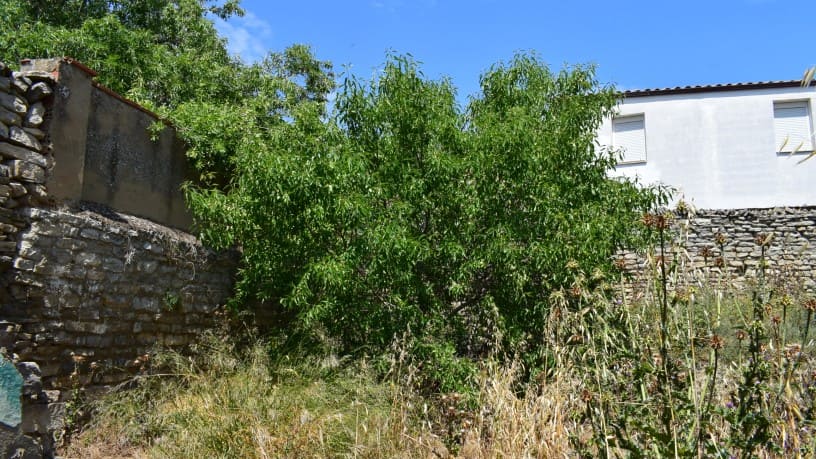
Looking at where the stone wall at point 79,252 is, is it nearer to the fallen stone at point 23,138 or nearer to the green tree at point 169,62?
the fallen stone at point 23,138

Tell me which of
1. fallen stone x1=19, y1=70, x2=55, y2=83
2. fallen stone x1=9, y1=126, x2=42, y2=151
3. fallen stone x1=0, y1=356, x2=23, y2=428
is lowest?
fallen stone x1=0, y1=356, x2=23, y2=428

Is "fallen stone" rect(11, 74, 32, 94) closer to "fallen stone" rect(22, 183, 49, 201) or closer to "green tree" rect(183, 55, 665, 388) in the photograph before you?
Answer: "fallen stone" rect(22, 183, 49, 201)

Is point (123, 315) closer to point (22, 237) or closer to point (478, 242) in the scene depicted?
point (22, 237)

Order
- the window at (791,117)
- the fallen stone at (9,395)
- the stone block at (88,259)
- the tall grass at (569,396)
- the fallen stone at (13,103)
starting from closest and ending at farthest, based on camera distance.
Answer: the tall grass at (569,396), the fallen stone at (9,395), the fallen stone at (13,103), the stone block at (88,259), the window at (791,117)

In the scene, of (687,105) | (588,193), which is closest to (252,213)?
(588,193)

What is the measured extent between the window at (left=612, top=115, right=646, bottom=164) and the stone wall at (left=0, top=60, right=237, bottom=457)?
9769 mm

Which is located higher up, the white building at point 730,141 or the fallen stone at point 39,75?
the white building at point 730,141

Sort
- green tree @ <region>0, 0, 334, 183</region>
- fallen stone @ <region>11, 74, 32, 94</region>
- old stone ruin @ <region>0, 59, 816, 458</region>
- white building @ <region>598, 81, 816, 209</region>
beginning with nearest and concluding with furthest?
old stone ruin @ <region>0, 59, 816, 458</region> < fallen stone @ <region>11, 74, 32, 94</region> < green tree @ <region>0, 0, 334, 183</region> < white building @ <region>598, 81, 816, 209</region>

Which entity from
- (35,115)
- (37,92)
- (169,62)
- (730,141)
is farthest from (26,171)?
(730,141)

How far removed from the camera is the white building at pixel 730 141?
13547 millimetres

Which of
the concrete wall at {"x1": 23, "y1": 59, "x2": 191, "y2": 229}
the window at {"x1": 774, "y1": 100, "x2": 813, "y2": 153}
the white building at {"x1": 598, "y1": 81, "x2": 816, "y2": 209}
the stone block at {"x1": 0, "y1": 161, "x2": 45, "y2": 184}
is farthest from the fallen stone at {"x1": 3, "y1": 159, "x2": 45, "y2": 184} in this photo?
the window at {"x1": 774, "y1": 100, "x2": 813, "y2": 153}

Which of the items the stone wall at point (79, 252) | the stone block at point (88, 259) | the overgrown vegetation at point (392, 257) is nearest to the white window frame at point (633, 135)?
the overgrown vegetation at point (392, 257)

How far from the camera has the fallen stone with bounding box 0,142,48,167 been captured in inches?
214

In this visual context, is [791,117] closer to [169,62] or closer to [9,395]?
[169,62]
